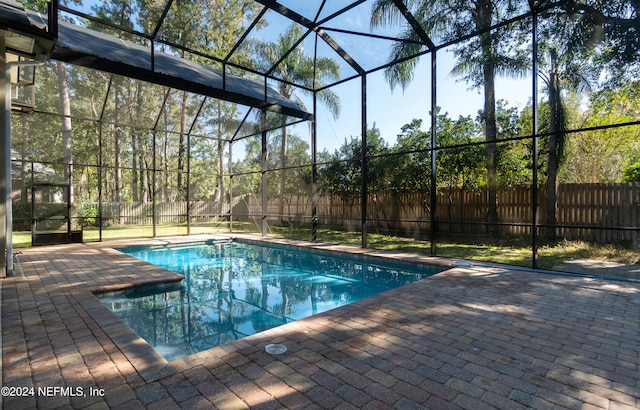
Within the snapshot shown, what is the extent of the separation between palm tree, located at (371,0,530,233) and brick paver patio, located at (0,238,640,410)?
5040mm

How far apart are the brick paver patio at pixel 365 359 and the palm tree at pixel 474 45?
5.04 m

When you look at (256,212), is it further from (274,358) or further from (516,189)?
(274,358)

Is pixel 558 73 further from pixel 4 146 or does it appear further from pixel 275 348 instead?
pixel 4 146

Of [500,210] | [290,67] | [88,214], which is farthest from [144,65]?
[88,214]

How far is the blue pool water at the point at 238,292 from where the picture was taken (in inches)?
139

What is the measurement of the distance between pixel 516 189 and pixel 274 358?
28.1 ft

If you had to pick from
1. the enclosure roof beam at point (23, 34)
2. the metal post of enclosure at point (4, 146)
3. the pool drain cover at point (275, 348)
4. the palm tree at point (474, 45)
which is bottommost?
the pool drain cover at point (275, 348)

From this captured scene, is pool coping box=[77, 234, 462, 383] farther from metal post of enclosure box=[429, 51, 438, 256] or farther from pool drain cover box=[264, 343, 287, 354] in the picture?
metal post of enclosure box=[429, 51, 438, 256]

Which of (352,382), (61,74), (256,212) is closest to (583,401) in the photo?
(352,382)

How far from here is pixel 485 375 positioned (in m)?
2.00

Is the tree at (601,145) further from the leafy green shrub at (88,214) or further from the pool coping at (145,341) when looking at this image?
the leafy green shrub at (88,214)

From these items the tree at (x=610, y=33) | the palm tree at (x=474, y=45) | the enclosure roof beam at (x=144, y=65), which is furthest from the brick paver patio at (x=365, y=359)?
the palm tree at (x=474, y=45)

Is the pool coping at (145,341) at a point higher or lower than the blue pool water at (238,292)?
higher

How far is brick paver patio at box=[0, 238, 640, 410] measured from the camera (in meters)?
1.76
